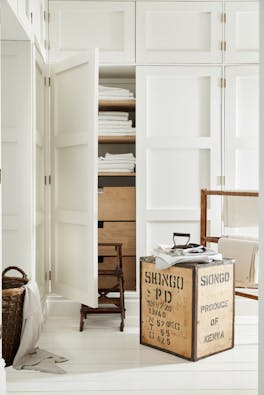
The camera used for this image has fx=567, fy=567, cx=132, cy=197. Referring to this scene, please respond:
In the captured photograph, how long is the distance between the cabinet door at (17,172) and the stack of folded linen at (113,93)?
0.84 metres

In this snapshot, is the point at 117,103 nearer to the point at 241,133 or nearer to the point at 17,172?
the point at 241,133

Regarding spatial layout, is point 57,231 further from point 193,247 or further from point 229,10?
point 229,10

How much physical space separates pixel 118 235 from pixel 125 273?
30 centimetres

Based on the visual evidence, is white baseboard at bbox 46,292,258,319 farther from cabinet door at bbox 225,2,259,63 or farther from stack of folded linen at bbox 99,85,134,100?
cabinet door at bbox 225,2,259,63

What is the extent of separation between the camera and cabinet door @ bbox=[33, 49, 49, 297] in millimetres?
3742

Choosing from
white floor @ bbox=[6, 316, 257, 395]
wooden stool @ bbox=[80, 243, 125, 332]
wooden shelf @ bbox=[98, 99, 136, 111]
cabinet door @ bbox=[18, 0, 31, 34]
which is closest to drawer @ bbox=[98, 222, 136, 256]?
wooden stool @ bbox=[80, 243, 125, 332]

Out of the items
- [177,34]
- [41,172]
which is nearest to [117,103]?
[177,34]

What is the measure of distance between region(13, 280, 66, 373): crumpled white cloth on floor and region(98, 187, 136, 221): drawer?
1.08 meters

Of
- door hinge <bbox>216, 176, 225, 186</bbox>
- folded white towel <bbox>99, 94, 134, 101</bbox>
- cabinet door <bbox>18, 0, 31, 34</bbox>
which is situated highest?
cabinet door <bbox>18, 0, 31, 34</bbox>

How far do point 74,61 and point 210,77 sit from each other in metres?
1.01

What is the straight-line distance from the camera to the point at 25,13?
3.16m

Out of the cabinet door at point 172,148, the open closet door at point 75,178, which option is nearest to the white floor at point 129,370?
the open closet door at point 75,178

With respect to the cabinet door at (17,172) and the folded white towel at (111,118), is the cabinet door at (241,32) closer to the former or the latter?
the folded white towel at (111,118)

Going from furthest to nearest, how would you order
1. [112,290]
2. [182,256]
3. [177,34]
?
[177,34] < [112,290] < [182,256]
